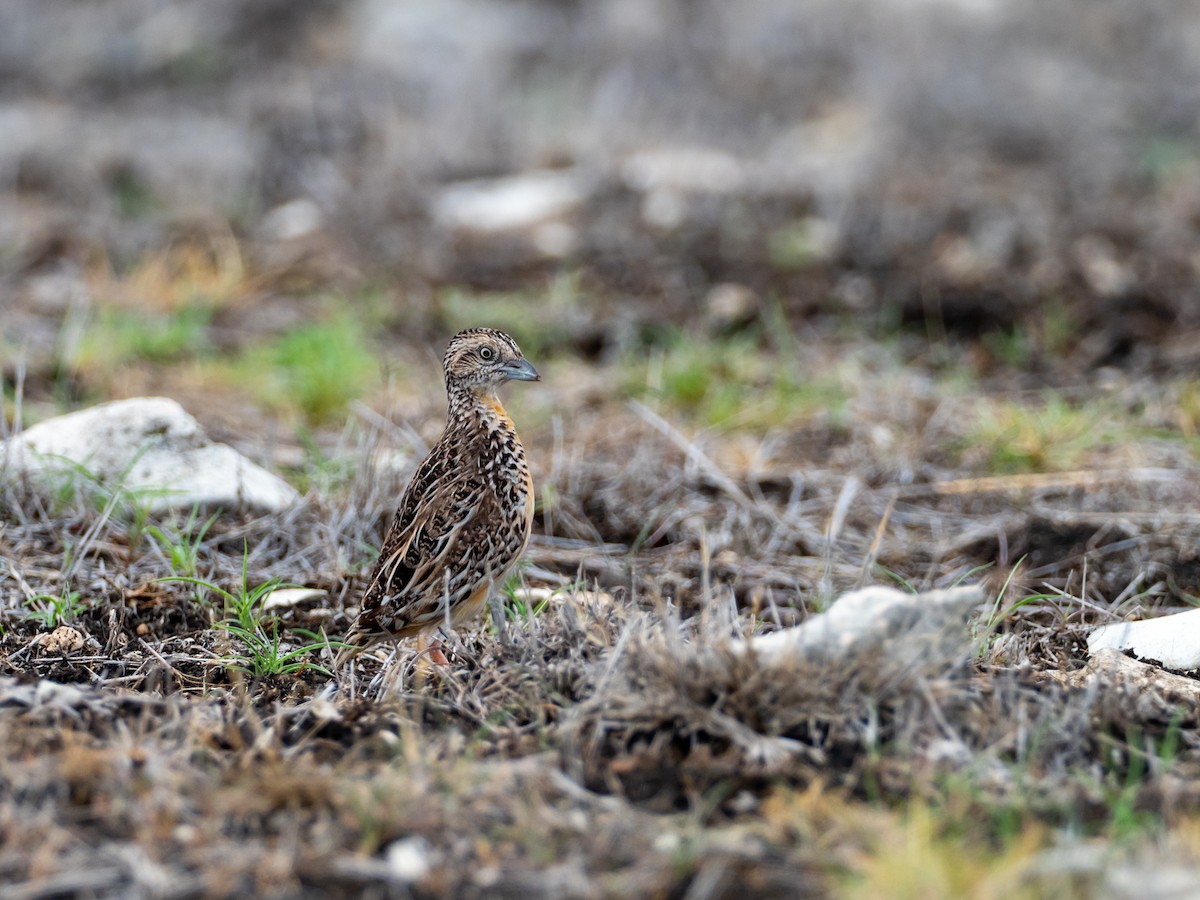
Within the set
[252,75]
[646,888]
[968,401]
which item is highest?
[252,75]

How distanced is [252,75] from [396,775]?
10512 mm

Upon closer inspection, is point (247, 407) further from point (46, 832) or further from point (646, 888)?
point (646, 888)

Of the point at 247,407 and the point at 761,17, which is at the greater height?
the point at 761,17

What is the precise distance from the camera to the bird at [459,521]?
3707mm

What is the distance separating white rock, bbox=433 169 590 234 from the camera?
31.0 feet

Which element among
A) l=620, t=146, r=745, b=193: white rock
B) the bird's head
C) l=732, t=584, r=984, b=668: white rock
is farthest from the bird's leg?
l=620, t=146, r=745, b=193: white rock

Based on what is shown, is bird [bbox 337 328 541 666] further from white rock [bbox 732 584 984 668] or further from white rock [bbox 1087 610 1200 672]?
white rock [bbox 1087 610 1200 672]

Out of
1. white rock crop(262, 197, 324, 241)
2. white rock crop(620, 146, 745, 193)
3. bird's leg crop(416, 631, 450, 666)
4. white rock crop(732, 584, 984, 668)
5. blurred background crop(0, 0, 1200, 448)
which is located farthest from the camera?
white rock crop(620, 146, 745, 193)

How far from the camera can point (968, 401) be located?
6.66 metres

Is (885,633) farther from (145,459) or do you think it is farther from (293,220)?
(293,220)

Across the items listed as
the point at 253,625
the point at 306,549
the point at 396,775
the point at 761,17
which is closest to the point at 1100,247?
the point at 761,17

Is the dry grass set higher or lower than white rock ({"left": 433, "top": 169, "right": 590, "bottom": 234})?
lower

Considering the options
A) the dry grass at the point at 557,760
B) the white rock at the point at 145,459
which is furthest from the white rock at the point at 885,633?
the white rock at the point at 145,459

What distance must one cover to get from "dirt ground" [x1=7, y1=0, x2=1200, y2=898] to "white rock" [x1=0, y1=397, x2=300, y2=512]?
0.32ft
